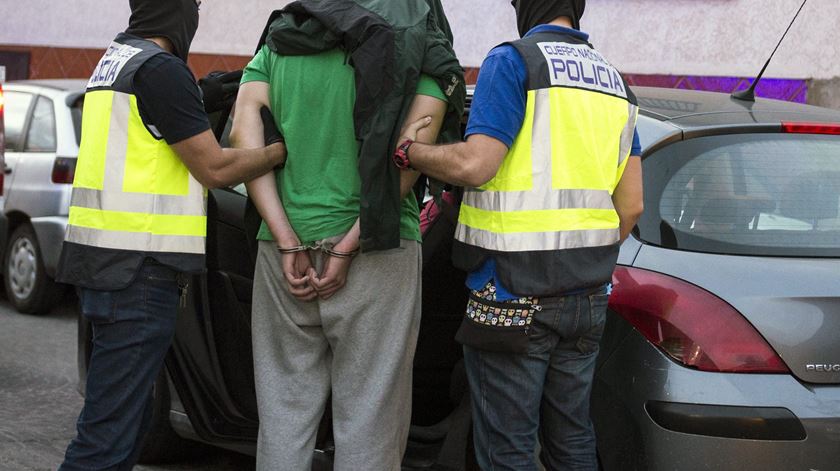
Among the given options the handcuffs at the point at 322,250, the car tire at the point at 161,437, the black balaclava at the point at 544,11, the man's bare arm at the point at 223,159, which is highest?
the black balaclava at the point at 544,11

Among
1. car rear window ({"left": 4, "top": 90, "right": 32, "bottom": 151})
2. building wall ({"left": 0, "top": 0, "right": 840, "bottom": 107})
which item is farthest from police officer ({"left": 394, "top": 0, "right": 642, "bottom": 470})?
building wall ({"left": 0, "top": 0, "right": 840, "bottom": 107})

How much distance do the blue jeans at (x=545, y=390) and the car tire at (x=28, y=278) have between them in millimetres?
5639

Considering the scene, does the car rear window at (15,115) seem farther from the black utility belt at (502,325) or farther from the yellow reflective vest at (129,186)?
the black utility belt at (502,325)

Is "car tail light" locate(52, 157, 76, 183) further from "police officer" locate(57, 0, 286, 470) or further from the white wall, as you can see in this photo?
the white wall

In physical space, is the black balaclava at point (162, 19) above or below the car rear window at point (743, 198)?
above

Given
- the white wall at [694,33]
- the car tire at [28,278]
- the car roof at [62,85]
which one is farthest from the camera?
the white wall at [694,33]

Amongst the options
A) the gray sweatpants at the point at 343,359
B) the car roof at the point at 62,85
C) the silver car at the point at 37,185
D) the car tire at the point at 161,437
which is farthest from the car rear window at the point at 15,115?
the gray sweatpants at the point at 343,359

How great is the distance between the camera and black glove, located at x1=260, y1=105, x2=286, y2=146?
10.7 ft

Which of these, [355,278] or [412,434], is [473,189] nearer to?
[355,278]

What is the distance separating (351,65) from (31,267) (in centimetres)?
565

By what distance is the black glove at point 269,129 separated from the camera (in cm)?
327

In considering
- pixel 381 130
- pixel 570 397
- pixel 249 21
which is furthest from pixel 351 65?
pixel 249 21

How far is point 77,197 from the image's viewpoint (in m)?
3.43

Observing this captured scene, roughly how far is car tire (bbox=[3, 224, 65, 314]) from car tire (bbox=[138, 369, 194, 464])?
382cm
